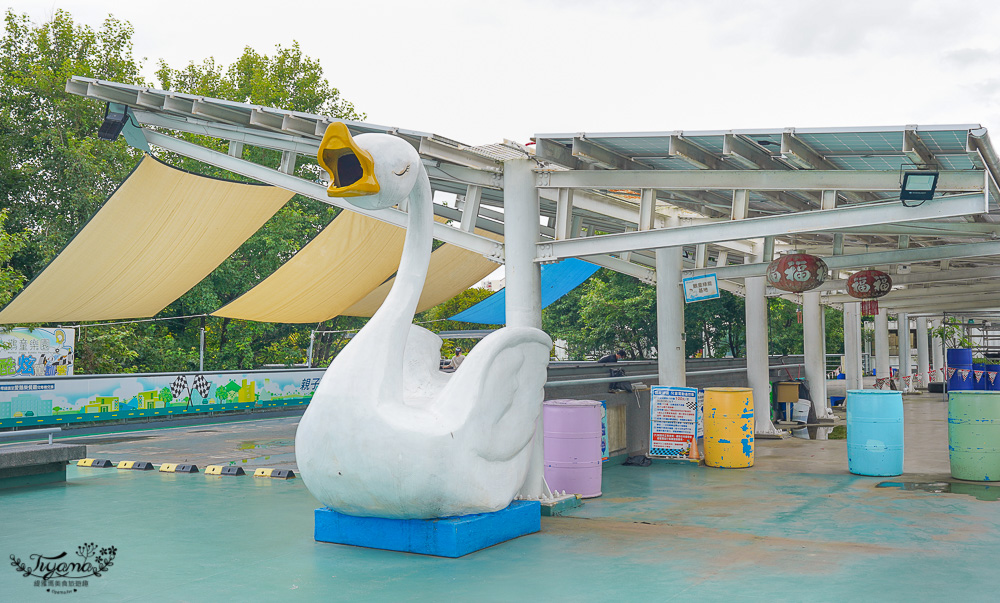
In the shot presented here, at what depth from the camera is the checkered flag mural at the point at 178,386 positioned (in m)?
19.3

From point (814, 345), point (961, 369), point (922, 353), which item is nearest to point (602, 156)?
point (814, 345)

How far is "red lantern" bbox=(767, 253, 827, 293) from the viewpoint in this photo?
38.7 ft

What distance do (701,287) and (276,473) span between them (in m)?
6.69

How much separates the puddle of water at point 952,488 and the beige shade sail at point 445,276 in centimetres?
865

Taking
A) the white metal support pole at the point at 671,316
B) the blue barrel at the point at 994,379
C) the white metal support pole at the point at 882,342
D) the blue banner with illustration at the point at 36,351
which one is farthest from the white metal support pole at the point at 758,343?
the blue banner with illustration at the point at 36,351

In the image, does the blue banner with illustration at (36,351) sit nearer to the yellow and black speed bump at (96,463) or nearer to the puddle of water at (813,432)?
the yellow and black speed bump at (96,463)

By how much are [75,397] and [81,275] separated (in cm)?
556

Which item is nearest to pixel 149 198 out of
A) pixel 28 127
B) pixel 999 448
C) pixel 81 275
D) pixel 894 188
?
pixel 81 275

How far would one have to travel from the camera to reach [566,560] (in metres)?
6.50

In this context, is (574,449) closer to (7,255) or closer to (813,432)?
(813,432)

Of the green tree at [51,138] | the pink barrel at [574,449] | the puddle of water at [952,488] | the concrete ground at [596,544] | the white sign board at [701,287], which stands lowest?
the concrete ground at [596,544]

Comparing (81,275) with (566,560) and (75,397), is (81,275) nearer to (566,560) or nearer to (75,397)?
(75,397)

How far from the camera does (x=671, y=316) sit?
40.8 feet

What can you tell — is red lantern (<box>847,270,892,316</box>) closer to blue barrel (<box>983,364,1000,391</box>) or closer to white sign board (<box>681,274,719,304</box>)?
white sign board (<box>681,274,719,304</box>)
